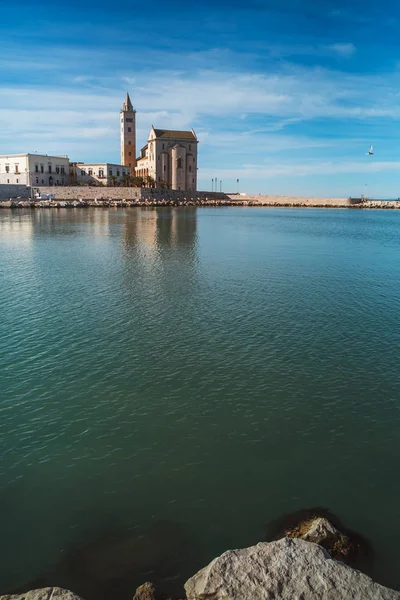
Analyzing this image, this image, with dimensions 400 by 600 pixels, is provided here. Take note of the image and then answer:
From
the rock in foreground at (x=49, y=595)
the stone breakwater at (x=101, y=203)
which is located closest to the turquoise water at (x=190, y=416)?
the rock in foreground at (x=49, y=595)

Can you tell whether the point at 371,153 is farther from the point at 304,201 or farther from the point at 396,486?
the point at 304,201

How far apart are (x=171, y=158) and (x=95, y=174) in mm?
19513

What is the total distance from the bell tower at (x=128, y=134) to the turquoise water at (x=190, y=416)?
103 m

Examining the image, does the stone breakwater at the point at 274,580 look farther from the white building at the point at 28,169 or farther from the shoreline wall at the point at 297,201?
the shoreline wall at the point at 297,201

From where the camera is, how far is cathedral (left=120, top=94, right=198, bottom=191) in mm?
114500

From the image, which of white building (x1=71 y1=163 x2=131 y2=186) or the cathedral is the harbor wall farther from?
the cathedral

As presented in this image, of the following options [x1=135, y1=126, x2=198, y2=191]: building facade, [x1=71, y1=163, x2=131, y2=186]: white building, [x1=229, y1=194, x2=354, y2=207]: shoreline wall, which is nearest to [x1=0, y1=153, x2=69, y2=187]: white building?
[x1=71, y1=163, x2=131, y2=186]: white building

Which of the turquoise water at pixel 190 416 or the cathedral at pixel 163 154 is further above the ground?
the cathedral at pixel 163 154

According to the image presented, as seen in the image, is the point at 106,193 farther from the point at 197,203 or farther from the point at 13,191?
the point at 197,203

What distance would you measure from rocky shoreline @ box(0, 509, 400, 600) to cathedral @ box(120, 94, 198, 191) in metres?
113

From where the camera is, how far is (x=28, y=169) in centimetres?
10000

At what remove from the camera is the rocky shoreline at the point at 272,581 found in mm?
5684

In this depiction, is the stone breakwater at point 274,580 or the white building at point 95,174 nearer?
the stone breakwater at point 274,580

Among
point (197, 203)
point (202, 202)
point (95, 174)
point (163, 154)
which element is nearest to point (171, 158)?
point (163, 154)
